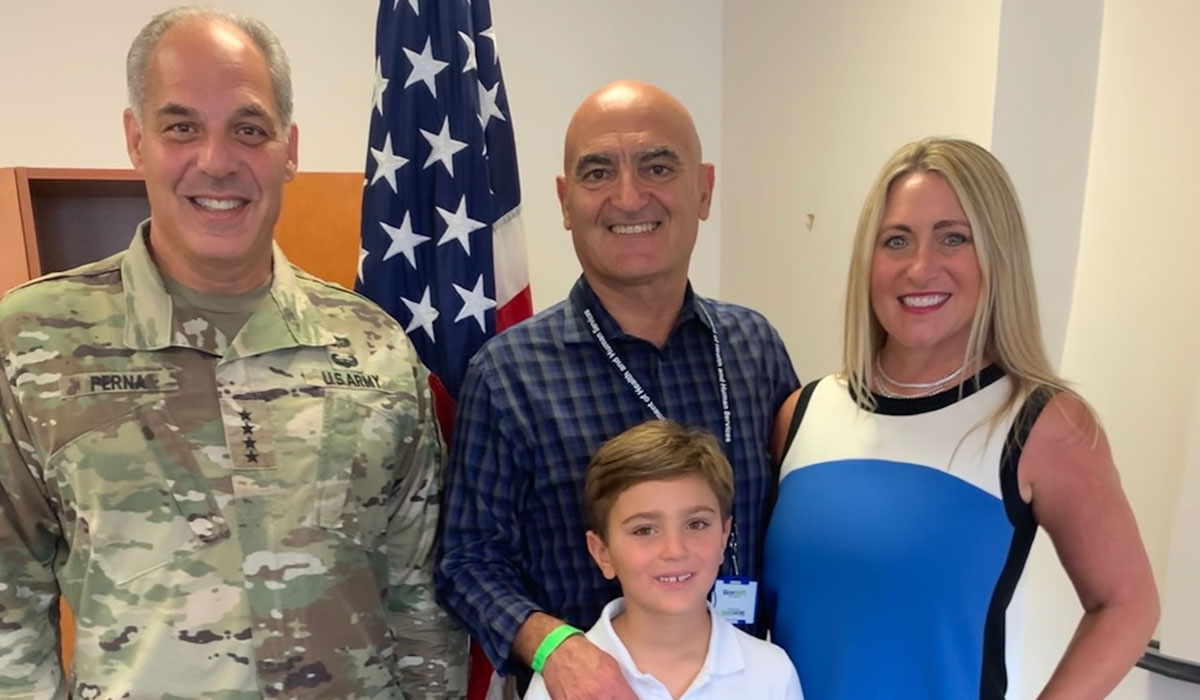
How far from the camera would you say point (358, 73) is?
3295 millimetres

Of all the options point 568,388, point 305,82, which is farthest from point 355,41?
point 568,388

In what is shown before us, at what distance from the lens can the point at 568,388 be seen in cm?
164

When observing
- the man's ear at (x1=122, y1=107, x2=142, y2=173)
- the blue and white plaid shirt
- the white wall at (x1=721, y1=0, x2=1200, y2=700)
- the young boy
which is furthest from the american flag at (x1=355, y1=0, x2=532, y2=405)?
the white wall at (x1=721, y1=0, x2=1200, y2=700)

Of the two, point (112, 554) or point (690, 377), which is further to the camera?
point (690, 377)

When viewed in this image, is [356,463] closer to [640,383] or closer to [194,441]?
[194,441]

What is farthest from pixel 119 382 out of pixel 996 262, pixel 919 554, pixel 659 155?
pixel 996 262

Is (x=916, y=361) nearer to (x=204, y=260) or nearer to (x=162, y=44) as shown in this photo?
(x=204, y=260)

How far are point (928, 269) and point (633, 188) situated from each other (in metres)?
0.60

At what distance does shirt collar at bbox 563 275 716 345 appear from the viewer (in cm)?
168

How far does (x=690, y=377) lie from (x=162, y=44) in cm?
117

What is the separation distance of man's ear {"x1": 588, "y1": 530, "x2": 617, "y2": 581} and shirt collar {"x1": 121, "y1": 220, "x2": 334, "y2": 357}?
0.63m

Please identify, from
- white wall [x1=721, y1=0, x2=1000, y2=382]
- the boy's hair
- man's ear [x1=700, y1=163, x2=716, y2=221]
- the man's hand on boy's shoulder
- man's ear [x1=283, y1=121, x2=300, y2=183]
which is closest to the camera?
the man's hand on boy's shoulder

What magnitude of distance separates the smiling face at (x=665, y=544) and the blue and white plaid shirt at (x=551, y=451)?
0.20 m

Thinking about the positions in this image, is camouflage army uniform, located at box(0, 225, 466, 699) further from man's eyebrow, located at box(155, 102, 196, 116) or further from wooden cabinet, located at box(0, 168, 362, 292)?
wooden cabinet, located at box(0, 168, 362, 292)
